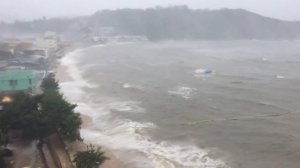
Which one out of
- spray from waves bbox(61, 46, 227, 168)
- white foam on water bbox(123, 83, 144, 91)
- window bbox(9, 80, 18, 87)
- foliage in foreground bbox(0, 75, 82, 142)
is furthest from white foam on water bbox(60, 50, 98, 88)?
foliage in foreground bbox(0, 75, 82, 142)

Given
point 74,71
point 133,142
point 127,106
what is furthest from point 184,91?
point 74,71

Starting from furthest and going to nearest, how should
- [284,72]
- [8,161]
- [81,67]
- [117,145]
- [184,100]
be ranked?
[81,67]
[284,72]
[184,100]
[117,145]
[8,161]

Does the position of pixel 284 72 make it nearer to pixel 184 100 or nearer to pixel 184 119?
pixel 184 100

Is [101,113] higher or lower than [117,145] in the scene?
higher

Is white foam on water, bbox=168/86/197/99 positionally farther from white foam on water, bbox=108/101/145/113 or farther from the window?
the window

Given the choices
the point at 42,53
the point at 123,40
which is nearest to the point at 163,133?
the point at 42,53

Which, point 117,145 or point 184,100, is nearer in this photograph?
point 117,145

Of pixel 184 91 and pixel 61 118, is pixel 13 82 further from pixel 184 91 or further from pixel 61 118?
pixel 184 91
